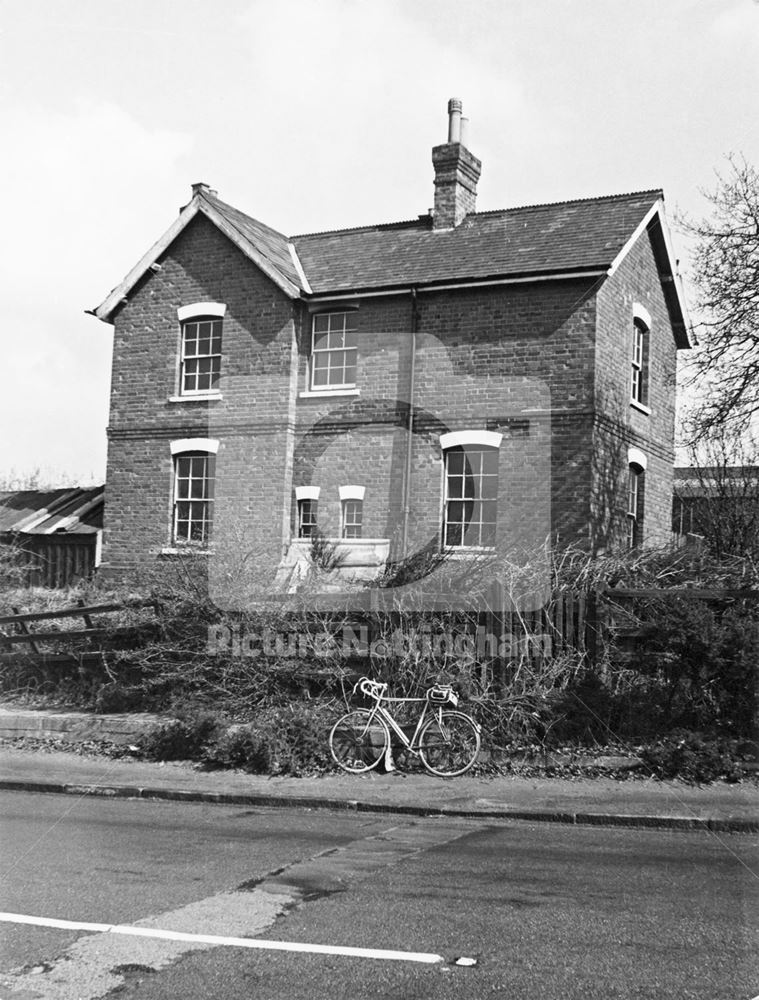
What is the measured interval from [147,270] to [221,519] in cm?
602

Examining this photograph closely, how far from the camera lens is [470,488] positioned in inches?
819

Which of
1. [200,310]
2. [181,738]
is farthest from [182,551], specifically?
[200,310]

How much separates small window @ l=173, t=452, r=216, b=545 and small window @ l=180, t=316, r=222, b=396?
150cm

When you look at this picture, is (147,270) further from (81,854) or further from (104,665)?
(81,854)

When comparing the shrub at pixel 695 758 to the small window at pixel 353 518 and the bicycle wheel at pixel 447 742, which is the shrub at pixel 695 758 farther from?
the small window at pixel 353 518

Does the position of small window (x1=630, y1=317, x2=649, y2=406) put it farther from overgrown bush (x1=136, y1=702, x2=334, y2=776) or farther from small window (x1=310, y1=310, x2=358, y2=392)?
overgrown bush (x1=136, y1=702, x2=334, y2=776)

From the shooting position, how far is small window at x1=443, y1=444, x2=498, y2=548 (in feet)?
67.2

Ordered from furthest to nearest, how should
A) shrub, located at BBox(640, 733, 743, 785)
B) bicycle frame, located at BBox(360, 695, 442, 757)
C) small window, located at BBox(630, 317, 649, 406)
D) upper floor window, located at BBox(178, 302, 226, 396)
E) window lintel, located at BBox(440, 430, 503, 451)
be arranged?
upper floor window, located at BBox(178, 302, 226, 396) → small window, located at BBox(630, 317, 649, 406) → window lintel, located at BBox(440, 430, 503, 451) → bicycle frame, located at BBox(360, 695, 442, 757) → shrub, located at BBox(640, 733, 743, 785)

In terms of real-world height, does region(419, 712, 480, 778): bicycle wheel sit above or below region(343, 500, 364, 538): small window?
below

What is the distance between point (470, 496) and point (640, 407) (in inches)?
178

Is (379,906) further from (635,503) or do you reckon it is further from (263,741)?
(635,503)

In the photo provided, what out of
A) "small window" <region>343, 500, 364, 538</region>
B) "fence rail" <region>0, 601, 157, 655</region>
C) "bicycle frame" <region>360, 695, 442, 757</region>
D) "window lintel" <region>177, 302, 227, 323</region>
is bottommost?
"bicycle frame" <region>360, 695, 442, 757</region>

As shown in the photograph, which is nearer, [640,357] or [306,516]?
[306,516]

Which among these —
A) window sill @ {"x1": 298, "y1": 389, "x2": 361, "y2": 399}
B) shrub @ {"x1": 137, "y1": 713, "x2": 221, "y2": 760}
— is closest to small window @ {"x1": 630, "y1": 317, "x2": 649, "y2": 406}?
window sill @ {"x1": 298, "y1": 389, "x2": 361, "y2": 399}
